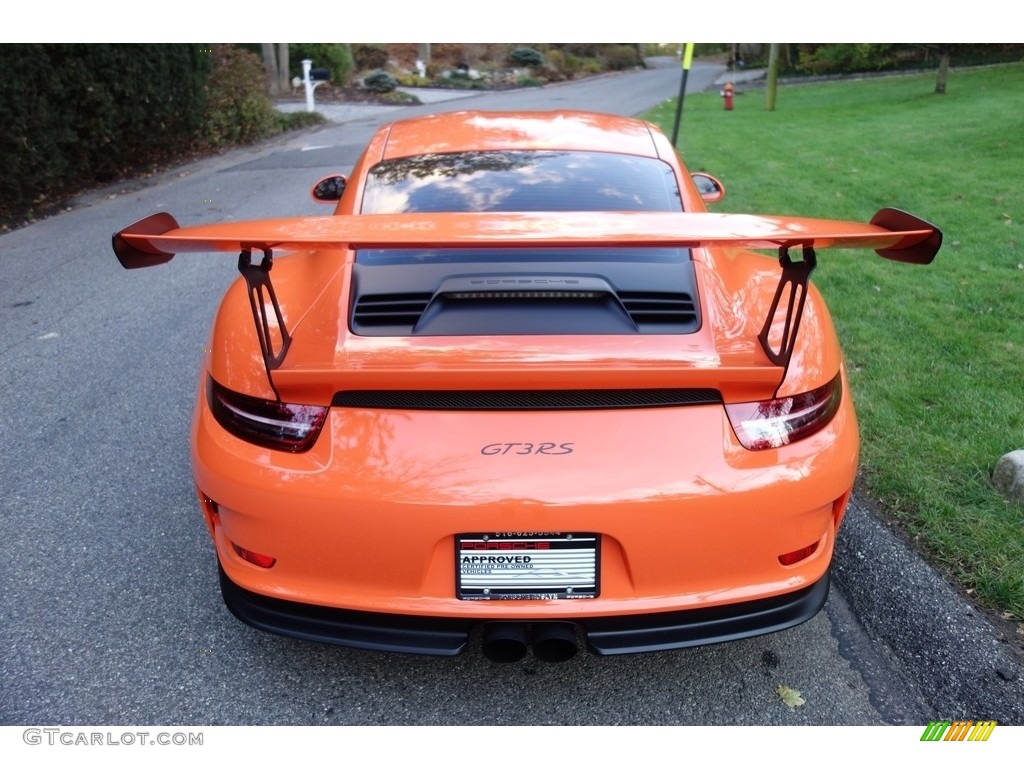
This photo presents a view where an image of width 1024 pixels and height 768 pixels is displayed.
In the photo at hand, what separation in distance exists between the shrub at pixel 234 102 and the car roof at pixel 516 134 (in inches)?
422

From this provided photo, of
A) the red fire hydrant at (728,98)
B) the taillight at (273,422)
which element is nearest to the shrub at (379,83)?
the red fire hydrant at (728,98)

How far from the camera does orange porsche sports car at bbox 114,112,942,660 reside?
1.94 meters

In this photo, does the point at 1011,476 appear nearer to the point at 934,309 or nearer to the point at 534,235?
the point at 934,309

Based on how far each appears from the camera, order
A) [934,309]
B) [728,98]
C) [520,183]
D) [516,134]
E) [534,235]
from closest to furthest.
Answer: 1. [534,235]
2. [520,183]
3. [516,134]
4. [934,309]
5. [728,98]

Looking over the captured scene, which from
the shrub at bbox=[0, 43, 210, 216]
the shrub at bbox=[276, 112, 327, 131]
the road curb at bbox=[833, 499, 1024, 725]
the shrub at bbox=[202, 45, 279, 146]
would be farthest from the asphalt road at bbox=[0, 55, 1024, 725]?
the shrub at bbox=[276, 112, 327, 131]

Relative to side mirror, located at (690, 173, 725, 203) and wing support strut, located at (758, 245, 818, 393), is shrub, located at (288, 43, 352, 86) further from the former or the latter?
wing support strut, located at (758, 245, 818, 393)

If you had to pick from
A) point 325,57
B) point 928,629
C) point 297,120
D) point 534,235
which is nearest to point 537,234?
point 534,235

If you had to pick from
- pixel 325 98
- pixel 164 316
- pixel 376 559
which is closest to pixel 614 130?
pixel 376 559

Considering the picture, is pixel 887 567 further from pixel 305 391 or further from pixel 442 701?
pixel 305 391

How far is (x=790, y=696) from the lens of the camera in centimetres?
241

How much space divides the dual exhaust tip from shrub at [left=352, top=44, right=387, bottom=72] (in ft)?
98.1

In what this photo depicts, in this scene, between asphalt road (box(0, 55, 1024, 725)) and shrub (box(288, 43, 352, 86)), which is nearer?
asphalt road (box(0, 55, 1024, 725))

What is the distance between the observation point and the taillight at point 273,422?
2066 millimetres

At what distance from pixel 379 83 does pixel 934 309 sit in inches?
876
